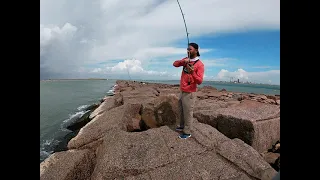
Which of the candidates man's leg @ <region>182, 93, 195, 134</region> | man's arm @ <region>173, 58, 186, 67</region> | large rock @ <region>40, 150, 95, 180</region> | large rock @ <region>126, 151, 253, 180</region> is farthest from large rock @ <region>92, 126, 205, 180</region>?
man's arm @ <region>173, 58, 186, 67</region>

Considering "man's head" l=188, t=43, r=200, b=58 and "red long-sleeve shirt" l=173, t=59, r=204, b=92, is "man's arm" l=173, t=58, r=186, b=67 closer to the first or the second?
"red long-sleeve shirt" l=173, t=59, r=204, b=92

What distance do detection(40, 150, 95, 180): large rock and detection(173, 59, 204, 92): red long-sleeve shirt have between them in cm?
230

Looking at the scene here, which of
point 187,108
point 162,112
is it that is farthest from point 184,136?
point 162,112

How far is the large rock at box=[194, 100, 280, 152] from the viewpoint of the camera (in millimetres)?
5191

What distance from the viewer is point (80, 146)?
4.99 m
